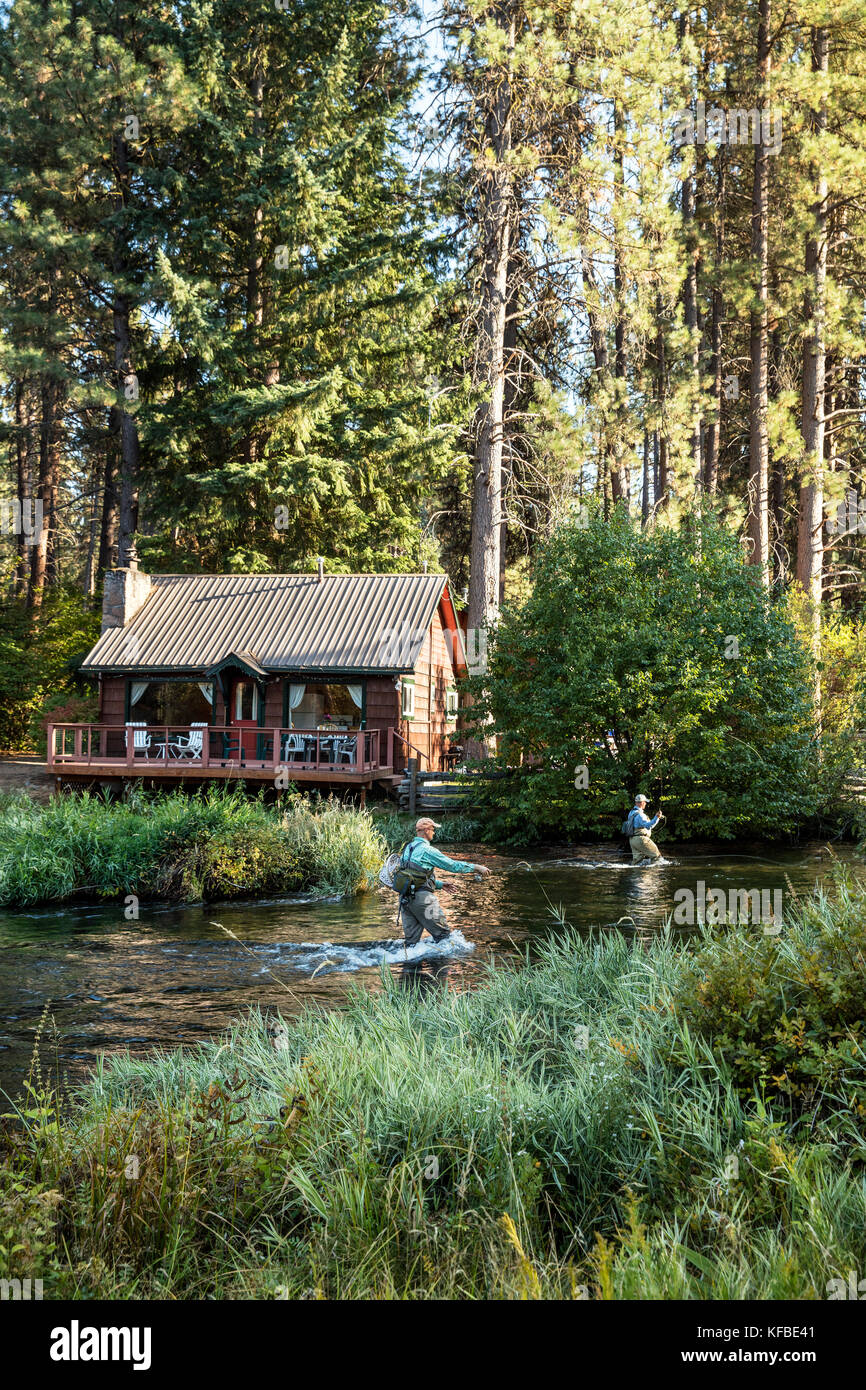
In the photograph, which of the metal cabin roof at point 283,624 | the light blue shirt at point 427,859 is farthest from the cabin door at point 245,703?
the light blue shirt at point 427,859

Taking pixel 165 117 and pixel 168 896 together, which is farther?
pixel 165 117

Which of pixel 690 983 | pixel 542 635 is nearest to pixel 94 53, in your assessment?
pixel 542 635

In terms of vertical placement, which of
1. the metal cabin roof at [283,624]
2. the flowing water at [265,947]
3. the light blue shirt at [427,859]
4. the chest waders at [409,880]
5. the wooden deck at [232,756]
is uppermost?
the metal cabin roof at [283,624]

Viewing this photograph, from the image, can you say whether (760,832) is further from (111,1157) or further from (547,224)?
(111,1157)

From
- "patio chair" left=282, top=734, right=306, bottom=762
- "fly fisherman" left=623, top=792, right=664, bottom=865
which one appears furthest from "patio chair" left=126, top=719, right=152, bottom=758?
"fly fisherman" left=623, top=792, right=664, bottom=865

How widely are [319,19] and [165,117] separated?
6363 millimetres

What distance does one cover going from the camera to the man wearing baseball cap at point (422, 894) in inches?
432

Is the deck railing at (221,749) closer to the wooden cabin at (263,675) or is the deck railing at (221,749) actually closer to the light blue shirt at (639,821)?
the wooden cabin at (263,675)

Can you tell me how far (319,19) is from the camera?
3203 cm

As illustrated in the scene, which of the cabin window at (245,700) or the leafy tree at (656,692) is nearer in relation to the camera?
the leafy tree at (656,692)

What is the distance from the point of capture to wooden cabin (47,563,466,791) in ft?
80.8

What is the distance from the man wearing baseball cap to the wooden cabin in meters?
12.1

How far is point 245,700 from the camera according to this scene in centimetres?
2734

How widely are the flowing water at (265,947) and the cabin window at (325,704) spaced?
31.3 feet
